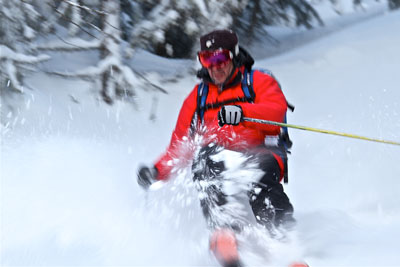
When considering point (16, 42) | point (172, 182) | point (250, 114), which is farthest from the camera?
point (16, 42)

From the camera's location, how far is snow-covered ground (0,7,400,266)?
359 cm

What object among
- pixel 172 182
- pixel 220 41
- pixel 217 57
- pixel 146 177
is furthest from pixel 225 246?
pixel 220 41

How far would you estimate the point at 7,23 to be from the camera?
636 cm

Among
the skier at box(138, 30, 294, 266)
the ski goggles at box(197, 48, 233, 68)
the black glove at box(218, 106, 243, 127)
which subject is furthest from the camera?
the ski goggles at box(197, 48, 233, 68)

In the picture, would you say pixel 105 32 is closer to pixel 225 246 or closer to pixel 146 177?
pixel 146 177

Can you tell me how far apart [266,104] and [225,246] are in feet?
3.03

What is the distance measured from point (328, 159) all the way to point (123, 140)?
2385mm

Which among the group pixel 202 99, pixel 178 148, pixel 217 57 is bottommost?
pixel 178 148

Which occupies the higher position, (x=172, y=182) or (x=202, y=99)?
(x=202, y=99)

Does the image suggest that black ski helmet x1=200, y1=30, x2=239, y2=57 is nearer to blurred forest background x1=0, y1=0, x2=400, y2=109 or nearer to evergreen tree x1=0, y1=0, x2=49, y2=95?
blurred forest background x1=0, y1=0, x2=400, y2=109

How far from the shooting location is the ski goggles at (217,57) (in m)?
3.48

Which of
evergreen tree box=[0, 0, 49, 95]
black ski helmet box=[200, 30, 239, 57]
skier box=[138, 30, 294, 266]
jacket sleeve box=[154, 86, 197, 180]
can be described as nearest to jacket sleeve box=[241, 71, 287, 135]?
skier box=[138, 30, 294, 266]

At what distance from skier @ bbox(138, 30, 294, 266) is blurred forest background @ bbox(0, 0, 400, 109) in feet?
10.0

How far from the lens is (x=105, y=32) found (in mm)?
6871
